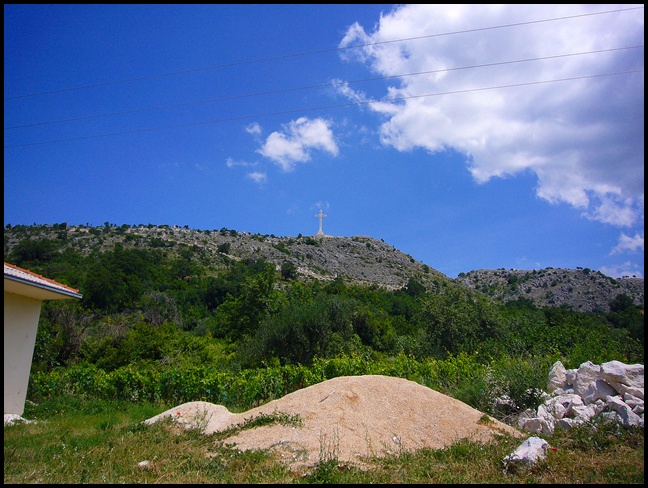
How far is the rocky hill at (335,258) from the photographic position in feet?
173

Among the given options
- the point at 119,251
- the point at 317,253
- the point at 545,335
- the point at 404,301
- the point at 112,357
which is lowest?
the point at 112,357

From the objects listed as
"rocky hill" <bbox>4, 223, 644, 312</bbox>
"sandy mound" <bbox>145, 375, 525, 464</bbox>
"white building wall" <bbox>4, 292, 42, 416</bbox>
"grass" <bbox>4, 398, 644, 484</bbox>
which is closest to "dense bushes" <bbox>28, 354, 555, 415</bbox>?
"sandy mound" <bbox>145, 375, 525, 464</bbox>

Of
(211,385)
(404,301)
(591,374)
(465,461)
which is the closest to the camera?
(465,461)

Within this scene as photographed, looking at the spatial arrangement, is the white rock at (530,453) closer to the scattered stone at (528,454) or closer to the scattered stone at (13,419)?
the scattered stone at (528,454)

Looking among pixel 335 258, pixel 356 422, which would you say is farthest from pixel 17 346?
pixel 335 258

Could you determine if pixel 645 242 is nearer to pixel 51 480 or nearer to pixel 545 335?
pixel 51 480

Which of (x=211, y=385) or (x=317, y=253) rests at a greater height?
(x=317, y=253)

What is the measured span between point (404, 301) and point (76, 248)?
1363 inches

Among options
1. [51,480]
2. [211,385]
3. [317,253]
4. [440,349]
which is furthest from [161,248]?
[51,480]

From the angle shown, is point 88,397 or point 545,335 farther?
point 545,335

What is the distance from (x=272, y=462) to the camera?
22.2 feet

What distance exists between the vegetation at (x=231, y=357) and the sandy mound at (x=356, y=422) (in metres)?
0.76

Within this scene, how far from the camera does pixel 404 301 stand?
43438 millimetres

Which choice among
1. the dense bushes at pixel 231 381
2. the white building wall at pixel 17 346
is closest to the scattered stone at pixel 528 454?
the dense bushes at pixel 231 381
